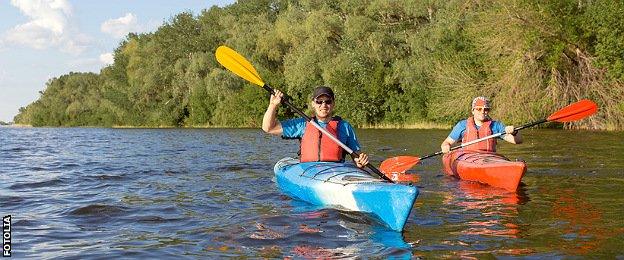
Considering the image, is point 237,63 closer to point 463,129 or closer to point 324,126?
point 324,126

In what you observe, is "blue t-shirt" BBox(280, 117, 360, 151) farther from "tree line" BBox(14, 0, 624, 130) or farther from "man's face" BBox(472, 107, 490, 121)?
"tree line" BBox(14, 0, 624, 130)

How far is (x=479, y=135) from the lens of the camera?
8562mm

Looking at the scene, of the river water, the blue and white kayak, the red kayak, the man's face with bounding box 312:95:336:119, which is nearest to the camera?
the river water

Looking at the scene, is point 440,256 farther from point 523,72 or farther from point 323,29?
point 323,29

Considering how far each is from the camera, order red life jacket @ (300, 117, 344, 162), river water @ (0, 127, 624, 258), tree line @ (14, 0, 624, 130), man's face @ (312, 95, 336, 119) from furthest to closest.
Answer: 1. tree line @ (14, 0, 624, 130)
2. red life jacket @ (300, 117, 344, 162)
3. man's face @ (312, 95, 336, 119)
4. river water @ (0, 127, 624, 258)

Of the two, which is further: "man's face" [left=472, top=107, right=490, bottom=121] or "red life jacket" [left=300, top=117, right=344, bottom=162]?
"man's face" [left=472, top=107, right=490, bottom=121]

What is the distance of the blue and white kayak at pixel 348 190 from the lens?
4.81 meters

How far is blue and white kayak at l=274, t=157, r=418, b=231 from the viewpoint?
189 inches

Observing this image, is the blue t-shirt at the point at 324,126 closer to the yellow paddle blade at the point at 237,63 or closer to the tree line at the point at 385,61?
the yellow paddle blade at the point at 237,63

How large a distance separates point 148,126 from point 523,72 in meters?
38.6

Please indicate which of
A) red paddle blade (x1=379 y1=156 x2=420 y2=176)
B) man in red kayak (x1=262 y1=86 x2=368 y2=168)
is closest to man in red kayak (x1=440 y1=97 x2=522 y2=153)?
red paddle blade (x1=379 y1=156 x2=420 y2=176)

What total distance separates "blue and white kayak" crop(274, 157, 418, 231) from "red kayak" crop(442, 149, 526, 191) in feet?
6.72

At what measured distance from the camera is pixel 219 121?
151 ft

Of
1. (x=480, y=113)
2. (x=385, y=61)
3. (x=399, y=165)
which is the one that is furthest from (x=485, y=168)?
(x=385, y=61)
